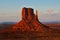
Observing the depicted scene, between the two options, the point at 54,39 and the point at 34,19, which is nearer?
the point at 54,39

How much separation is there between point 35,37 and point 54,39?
3.20 metres

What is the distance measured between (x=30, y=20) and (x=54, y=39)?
4059 cm

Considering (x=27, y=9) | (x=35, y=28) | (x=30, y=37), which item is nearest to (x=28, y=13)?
(x=27, y=9)

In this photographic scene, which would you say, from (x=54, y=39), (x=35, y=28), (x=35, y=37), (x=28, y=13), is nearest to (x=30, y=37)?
(x=35, y=37)

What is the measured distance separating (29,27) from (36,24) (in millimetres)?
2893

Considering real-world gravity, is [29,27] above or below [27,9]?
below

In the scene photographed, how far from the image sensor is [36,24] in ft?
262

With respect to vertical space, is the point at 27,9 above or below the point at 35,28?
above

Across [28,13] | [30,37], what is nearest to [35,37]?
[30,37]

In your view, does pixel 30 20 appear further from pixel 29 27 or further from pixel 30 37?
pixel 30 37

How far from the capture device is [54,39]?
40.7 meters

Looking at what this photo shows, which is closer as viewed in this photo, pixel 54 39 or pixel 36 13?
pixel 54 39

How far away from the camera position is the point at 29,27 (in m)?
78.5

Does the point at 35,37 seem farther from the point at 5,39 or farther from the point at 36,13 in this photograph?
the point at 36,13
